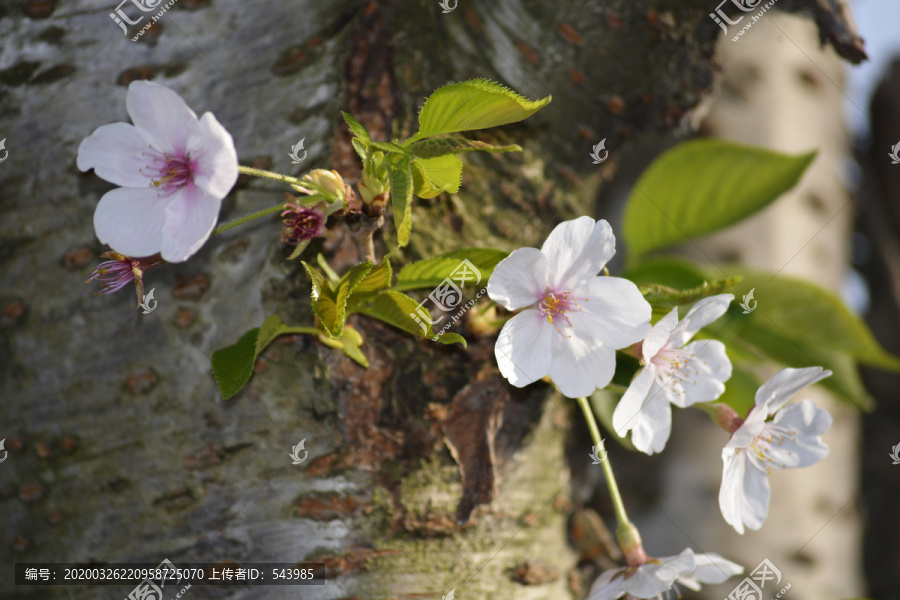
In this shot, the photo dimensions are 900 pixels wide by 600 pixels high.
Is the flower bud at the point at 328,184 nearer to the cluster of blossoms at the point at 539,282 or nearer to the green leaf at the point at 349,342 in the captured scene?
the cluster of blossoms at the point at 539,282

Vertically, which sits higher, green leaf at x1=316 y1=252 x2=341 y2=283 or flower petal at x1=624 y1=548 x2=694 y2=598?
green leaf at x1=316 y1=252 x2=341 y2=283

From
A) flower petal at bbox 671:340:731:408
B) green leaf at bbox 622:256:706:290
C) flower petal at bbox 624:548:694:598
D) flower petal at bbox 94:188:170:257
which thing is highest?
flower petal at bbox 94:188:170:257

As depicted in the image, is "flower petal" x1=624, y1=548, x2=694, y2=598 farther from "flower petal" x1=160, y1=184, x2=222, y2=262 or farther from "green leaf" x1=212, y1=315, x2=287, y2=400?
"flower petal" x1=160, y1=184, x2=222, y2=262

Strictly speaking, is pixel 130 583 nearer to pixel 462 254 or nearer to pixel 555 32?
pixel 462 254

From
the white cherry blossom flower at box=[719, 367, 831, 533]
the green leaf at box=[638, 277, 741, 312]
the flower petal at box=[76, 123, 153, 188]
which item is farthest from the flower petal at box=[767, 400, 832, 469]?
the flower petal at box=[76, 123, 153, 188]

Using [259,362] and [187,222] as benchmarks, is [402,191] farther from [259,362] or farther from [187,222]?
[259,362]

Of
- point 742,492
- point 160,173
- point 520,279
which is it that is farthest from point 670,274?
point 160,173

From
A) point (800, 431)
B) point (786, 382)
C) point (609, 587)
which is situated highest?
point (786, 382)

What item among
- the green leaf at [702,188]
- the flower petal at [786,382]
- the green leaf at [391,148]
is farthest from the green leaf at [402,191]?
the green leaf at [702,188]
